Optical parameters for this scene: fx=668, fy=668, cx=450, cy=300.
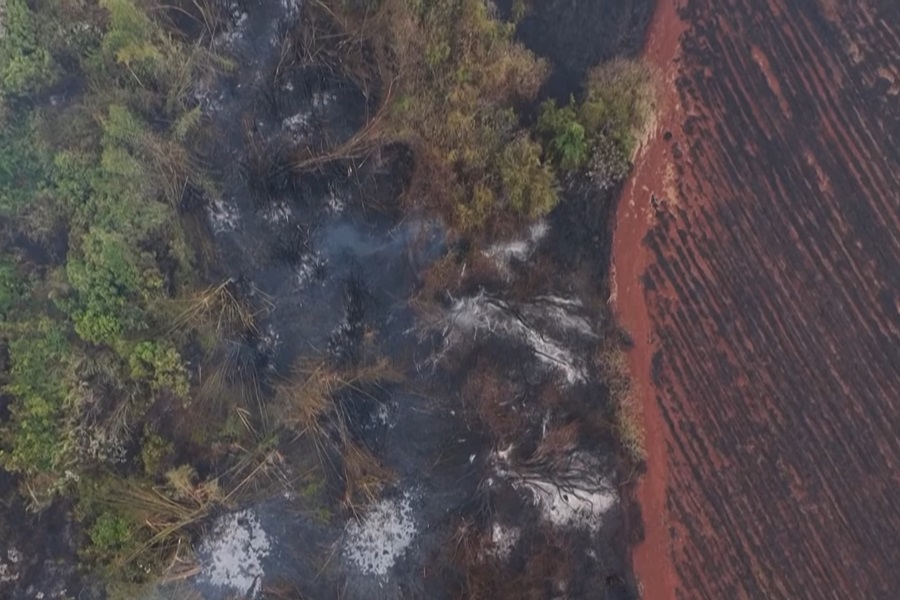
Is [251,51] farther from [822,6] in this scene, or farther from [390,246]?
[822,6]

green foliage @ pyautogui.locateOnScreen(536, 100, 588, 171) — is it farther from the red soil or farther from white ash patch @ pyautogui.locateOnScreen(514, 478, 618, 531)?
white ash patch @ pyautogui.locateOnScreen(514, 478, 618, 531)

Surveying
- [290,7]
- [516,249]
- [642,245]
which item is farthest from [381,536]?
[290,7]

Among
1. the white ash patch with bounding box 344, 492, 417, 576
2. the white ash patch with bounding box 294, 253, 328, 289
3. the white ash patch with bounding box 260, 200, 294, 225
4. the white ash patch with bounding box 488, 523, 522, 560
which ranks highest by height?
the white ash patch with bounding box 260, 200, 294, 225

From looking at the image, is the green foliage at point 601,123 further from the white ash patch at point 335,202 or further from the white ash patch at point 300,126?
the white ash patch at point 300,126

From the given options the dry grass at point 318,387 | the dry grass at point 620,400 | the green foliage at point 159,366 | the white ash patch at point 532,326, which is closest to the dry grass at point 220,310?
the green foliage at point 159,366

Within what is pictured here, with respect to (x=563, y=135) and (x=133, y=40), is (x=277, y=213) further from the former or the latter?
(x=563, y=135)

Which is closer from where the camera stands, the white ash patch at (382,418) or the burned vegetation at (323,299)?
the burned vegetation at (323,299)

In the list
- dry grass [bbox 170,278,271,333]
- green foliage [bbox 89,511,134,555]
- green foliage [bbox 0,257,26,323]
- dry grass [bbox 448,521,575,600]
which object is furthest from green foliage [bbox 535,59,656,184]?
green foliage [bbox 89,511,134,555]
